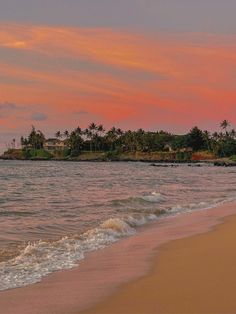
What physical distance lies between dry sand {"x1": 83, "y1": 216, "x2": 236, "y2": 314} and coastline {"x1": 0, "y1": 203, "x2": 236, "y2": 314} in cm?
26

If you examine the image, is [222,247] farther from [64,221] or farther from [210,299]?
[64,221]

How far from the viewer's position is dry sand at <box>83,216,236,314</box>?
6.18m

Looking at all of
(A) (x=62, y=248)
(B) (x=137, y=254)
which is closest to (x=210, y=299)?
(B) (x=137, y=254)

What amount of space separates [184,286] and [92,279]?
160 centimetres

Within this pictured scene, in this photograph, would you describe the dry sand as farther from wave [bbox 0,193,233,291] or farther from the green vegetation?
the green vegetation

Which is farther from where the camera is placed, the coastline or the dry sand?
the coastline

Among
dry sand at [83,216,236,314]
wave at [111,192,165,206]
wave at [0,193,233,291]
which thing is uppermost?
dry sand at [83,216,236,314]

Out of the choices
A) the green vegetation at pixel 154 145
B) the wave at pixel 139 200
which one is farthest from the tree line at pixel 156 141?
the wave at pixel 139 200

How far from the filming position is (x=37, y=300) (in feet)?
22.2

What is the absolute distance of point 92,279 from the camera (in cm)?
807

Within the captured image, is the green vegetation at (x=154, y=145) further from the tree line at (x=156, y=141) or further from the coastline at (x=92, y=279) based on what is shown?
the coastline at (x=92, y=279)

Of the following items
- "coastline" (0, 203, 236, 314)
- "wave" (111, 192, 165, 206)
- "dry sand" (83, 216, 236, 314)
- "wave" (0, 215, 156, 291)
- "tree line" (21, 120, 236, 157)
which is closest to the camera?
"dry sand" (83, 216, 236, 314)

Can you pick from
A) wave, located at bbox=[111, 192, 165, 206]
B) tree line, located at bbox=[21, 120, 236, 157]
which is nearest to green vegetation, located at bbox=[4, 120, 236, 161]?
tree line, located at bbox=[21, 120, 236, 157]

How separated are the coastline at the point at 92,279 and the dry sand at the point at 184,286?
26 cm
